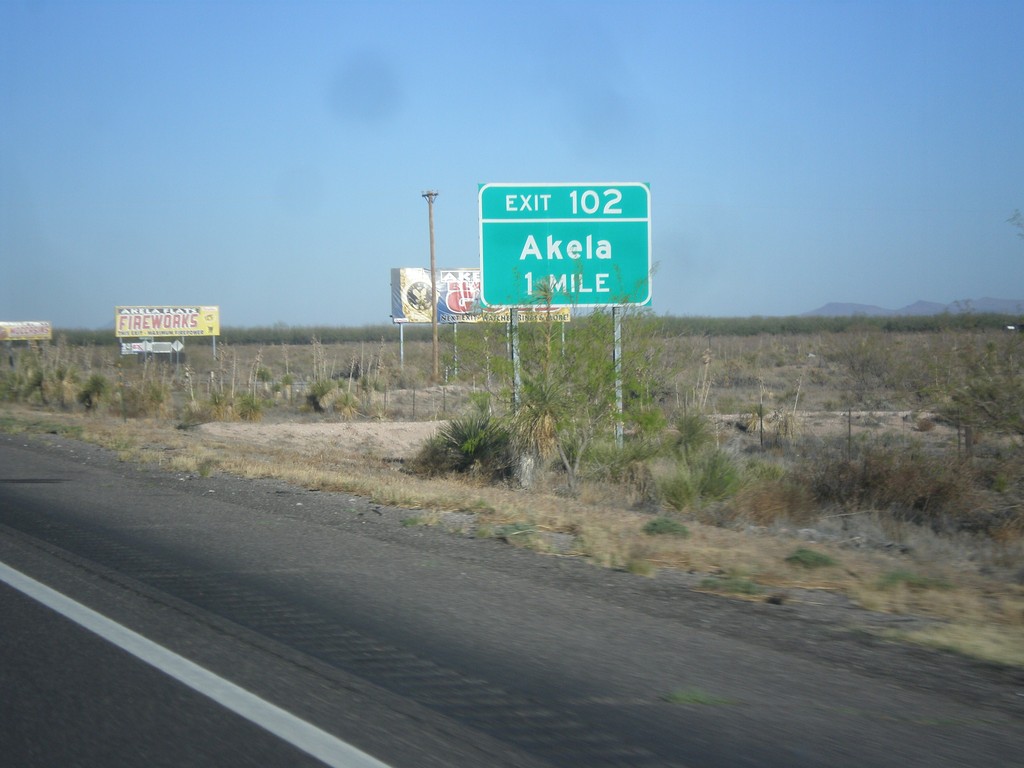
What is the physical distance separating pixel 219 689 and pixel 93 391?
1360 inches

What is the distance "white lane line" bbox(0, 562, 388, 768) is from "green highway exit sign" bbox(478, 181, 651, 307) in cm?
1221

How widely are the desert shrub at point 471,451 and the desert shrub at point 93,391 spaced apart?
20351mm

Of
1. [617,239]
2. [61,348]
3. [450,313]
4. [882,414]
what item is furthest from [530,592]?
[450,313]

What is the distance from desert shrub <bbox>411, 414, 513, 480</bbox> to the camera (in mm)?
19875

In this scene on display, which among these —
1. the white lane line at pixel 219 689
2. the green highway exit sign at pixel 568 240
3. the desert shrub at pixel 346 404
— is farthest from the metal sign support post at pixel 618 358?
the desert shrub at pixel 346 404

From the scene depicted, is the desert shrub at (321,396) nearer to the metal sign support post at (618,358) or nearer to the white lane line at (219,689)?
the metal sign support post at (618,358)

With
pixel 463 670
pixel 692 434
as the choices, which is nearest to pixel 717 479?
pixel 692 434

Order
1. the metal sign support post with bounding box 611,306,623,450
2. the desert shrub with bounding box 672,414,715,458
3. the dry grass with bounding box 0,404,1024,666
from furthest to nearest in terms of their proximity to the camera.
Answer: the desert shrub with bounding box 672,414,715,458 → the metal sign support post with bounding box 611,306,623,450 → the dry grass with bounding box 0,404,1024,666

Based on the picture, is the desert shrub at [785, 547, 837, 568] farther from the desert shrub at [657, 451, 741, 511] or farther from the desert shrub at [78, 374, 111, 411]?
the desert shrub at [78, 374, 111, 411]

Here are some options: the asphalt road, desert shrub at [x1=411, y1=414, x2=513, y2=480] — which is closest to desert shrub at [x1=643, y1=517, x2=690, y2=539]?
the asphalt road

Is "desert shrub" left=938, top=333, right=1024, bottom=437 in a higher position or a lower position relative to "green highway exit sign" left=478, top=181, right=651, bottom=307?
lower

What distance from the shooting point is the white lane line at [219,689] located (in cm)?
481

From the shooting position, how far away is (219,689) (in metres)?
5.71

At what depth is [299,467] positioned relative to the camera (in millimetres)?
18281
